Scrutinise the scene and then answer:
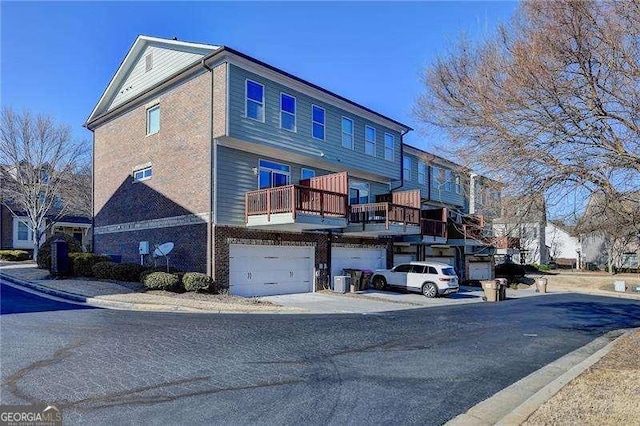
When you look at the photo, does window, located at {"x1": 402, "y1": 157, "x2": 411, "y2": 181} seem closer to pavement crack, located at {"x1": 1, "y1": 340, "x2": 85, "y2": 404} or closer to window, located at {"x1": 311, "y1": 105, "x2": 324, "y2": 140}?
window, located at {"x1": 311, "y1": 105, "x2": 324, "y2": 140}

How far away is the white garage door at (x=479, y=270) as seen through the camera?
1379 inches

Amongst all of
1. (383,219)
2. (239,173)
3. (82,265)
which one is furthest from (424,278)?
(82,265)

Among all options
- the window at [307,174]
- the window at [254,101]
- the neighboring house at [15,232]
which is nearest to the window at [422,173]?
the window at [307,174]

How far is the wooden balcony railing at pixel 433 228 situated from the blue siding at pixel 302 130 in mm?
3400

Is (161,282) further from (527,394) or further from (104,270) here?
(527,394)

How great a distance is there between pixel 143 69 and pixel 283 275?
41.8 feet

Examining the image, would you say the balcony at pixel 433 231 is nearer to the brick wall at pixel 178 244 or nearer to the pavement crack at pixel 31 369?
the brick wall at pixel 178 244

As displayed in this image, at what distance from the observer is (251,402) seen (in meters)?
5.55

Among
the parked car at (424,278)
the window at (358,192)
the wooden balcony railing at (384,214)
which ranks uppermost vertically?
the window at (358,192)

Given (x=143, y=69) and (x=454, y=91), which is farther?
(x=143, y=69)

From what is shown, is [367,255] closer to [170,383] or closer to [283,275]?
[283,275]

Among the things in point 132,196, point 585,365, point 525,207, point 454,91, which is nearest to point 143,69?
point 132,196

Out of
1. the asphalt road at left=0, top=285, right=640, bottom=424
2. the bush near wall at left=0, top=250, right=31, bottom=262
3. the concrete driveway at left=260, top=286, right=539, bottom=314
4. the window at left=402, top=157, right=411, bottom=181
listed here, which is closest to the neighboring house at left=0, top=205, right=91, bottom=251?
the bush near wall at left=0, top=250, right=31, bottom=262

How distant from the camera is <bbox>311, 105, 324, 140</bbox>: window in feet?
71.2
